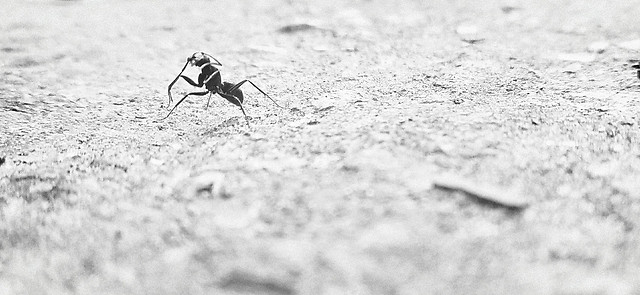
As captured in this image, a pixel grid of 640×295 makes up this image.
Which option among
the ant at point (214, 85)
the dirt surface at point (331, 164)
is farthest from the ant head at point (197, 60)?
the dirt surface at point (331, 164)

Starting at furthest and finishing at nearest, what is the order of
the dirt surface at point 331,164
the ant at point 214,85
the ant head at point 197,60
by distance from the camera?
the ant head at point 197,60, the ant at point 214,85, the dirt surface at point 331,164

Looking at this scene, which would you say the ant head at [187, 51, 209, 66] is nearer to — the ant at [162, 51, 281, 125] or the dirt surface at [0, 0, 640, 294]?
the ant at [162, 51, 281, 125]

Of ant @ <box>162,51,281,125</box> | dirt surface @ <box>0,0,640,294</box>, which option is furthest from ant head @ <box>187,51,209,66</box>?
dirt surface @ <box>0,0,640,294</box>

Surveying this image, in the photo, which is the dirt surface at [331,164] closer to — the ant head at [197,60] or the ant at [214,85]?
the ant at [214,85]

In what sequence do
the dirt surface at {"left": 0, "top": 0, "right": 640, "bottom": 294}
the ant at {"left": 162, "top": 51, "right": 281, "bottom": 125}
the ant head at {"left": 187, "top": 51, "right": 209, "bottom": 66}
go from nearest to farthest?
1. the dirt surface at {"left": 0, "top": 0, "right": 640, "bottom": 294}
2. the ant at {"left": 162, "top": 51, "right": 281, "bottom": 125}
3. the ant head at {"left": 187, "top": 51, "right": 209, "bottom": 66}

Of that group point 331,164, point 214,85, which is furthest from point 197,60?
point 331,164

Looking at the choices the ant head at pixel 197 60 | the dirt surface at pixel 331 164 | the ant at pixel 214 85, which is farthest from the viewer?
the ant head at pixel 197 60

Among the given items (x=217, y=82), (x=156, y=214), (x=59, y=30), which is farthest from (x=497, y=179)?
(x=59, y=30)

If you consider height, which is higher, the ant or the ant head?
the ant head
